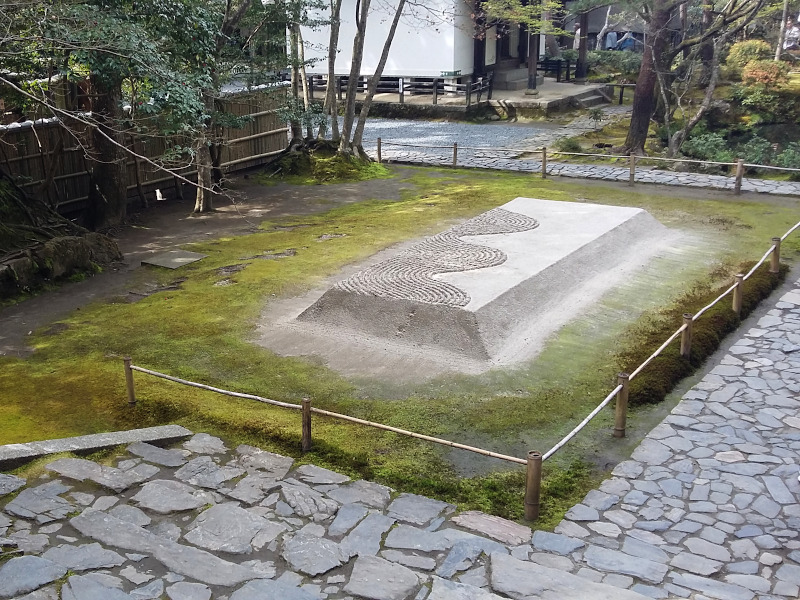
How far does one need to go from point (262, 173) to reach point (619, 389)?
13507mm

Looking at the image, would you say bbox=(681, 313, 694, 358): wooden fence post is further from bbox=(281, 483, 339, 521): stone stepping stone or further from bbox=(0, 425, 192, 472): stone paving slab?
bbox=(0, 425, 192, 472): stone paving slab

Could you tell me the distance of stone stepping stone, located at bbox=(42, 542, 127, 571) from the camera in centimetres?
482

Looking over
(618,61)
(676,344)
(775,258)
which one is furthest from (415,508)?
(618,61)

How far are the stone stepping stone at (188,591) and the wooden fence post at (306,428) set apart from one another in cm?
218

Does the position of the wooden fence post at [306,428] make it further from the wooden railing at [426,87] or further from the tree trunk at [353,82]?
the wooden railing at [426,87]

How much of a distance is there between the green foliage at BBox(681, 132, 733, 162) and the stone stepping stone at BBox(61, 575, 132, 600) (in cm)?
1909

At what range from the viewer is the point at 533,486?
5855 mm

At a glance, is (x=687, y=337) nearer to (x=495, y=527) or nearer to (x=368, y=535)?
(x=495, y=527)

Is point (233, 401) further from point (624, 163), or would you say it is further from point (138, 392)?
point (624, 163)

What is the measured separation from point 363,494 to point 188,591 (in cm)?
175

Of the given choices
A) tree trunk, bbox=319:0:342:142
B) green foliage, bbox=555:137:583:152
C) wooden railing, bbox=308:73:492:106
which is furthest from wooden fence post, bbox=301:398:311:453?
wooden railing, bbox=308:73:492:106

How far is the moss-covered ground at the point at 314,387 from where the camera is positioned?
22.2ft

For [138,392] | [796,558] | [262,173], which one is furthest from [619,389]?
[262,173]

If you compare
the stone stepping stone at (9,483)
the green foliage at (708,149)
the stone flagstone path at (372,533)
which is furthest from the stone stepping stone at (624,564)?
the green foliage at (708,149)
